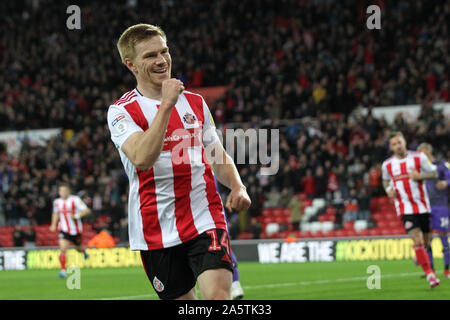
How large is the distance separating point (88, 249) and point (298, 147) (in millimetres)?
6511

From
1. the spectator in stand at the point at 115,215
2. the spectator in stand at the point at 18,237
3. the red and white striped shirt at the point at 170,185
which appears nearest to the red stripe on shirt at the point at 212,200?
the red and white striped shirt at the point at 170,185

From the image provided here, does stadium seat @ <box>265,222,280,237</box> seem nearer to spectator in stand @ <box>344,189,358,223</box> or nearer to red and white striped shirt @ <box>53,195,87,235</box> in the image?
spectator in stand @ <box>344,189,358,223</box>

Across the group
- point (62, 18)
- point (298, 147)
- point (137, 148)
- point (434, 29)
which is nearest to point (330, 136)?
point (298, 147)

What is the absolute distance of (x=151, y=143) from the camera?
13.0ft

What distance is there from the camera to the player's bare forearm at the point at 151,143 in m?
3.95

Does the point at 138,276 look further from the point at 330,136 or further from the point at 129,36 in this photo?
the point at 129,36

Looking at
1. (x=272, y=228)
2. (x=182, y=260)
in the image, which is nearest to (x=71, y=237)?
(x=272, y=228)

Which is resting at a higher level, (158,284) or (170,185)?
(170,185)

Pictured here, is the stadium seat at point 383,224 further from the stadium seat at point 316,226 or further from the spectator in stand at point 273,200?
the spectator in stand at point 273,200

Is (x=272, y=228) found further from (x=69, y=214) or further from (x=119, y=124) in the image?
(x=119, y=124)

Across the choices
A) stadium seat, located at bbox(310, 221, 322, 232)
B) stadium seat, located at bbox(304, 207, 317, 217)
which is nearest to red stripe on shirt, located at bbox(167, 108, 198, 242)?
stadium seat, located at bbox(310, 221, 322, 232)

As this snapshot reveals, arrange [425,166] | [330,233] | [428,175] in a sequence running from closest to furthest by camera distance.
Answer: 1. [428,175]
2. [425,166]
3. [330,233]

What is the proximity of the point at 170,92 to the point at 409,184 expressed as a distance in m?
7.46

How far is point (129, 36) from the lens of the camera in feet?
14.8
